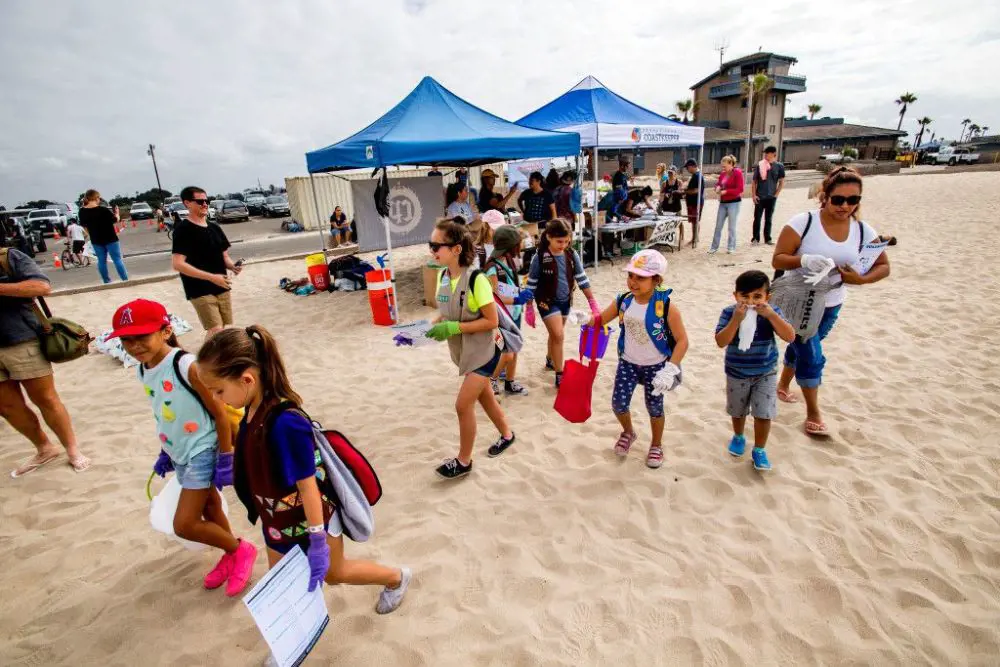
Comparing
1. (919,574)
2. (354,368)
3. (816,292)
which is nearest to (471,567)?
(919,574)

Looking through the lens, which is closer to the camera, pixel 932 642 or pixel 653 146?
pixel 932 642

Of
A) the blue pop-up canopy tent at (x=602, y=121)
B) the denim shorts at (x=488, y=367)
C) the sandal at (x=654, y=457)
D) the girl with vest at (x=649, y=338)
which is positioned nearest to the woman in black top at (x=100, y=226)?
the blue pop-up canopy tent at (x=602, y=121)

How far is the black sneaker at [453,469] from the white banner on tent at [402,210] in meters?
7.87

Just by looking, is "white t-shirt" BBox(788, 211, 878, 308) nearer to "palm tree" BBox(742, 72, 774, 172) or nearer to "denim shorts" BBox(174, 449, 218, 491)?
"denim shorts" BBox(174, 449, 218, 491)

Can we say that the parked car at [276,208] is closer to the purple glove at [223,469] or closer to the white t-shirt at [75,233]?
the white t-shirt at [75,233]

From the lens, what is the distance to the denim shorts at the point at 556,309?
4.34 metres

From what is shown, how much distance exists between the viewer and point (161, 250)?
1925 centimetres

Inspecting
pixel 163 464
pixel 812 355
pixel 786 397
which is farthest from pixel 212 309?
pixel 786 397

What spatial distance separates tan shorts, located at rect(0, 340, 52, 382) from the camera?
3.27 m

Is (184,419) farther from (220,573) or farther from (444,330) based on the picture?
(444,330)

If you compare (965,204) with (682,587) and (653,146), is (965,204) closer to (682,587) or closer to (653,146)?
(653,146)

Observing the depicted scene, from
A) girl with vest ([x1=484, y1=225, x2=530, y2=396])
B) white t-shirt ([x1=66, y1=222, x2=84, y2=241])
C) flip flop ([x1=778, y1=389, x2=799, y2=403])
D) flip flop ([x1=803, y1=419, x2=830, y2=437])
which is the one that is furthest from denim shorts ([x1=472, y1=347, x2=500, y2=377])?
white t-shirt ([x1=66, y1=222, x2=84, y2=241])

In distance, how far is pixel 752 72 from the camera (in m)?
50.8

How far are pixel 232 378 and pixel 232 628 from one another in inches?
59.3
